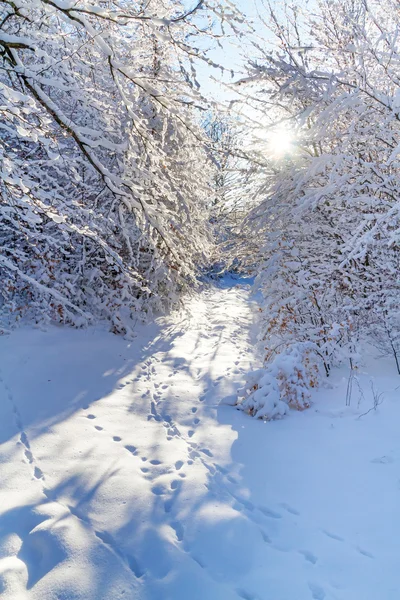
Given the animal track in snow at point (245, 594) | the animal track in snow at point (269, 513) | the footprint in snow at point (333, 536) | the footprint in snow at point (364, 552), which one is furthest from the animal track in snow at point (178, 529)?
the footprint in snow at point (364, 552)

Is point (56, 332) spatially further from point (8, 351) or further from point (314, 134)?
point (314, 134)

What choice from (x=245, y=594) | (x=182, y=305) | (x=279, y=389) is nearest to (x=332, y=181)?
(x=279, y=389)

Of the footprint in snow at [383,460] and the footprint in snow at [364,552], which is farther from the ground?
the footprint in snow at [383,460]

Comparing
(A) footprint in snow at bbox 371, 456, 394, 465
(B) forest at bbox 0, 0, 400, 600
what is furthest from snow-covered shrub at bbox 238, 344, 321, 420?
(A) footprint in snow at bbox 371, 456, 394, 465

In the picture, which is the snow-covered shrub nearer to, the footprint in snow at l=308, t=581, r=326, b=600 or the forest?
the forest

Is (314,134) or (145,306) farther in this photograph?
(145,306)

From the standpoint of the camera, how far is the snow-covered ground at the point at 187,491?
8.25 ft

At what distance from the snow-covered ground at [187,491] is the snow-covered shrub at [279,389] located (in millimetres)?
183

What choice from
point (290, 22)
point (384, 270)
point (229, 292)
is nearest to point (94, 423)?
point (384, 270)

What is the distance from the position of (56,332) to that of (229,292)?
1373 centimetres

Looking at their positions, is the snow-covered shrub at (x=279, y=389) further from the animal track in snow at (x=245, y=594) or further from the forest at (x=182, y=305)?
the animal track in snow at (x=245, y=594)

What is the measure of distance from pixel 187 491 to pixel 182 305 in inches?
288

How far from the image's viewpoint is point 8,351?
22.1 ft

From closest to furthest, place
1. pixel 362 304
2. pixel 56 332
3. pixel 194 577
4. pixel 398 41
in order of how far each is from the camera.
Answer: pixel 194 577 < pixel 398 41 < pixel 362 304 < pixel 56 332
